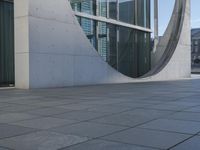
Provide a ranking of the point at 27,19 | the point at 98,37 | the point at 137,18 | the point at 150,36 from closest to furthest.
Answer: the point at 27,19, the point at 98,37, the point at 137,18, the point at 150,36

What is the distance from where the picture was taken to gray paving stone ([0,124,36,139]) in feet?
16.2

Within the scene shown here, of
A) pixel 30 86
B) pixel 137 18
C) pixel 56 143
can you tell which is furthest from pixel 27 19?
pixel 137 18

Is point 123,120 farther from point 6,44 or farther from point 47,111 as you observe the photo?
point 6,44

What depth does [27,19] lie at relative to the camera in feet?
48.6

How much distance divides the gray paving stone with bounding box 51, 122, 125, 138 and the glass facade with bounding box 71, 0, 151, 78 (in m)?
14.4

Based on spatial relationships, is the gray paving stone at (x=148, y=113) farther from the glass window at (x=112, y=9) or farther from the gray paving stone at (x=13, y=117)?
the glass window at (x=112, y=9)

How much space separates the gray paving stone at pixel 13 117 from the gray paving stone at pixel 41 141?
1372 mm

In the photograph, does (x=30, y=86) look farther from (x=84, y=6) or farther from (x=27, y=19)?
(x=84, y=6)

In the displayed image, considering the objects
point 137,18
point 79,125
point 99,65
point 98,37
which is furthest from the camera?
point 137,18

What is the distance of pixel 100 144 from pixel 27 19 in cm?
1135

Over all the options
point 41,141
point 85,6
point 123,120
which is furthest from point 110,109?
point 85,6

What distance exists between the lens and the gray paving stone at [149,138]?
4309 mm

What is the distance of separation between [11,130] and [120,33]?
63.4 feet

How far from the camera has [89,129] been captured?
526 centimetres
